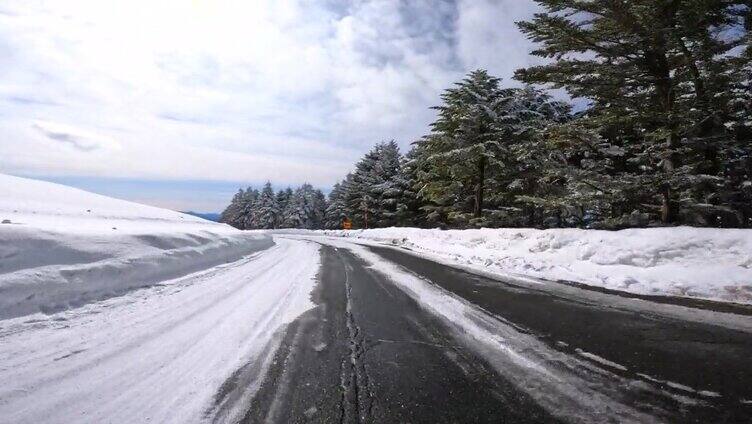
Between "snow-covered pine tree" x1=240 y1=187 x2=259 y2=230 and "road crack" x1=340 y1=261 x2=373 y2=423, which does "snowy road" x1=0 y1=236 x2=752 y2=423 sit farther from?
"snow-covered pine tree" x1=240 y1=187 x2=259 y2=230

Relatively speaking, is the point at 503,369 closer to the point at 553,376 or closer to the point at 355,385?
the point at 553,376

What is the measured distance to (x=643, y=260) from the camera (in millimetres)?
9359

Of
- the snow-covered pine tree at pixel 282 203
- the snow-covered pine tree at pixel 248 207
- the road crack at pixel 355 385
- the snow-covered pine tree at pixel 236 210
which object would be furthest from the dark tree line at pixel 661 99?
the snow-covered pine tree at pixel 236 210

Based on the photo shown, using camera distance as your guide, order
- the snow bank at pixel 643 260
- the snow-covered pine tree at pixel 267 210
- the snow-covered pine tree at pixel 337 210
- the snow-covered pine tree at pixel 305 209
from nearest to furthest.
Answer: the snow bank at pixel 643 260, the snow-covered pine tree at pixel 337 210, the snow-covered pine tree at pixel 305 209, the snow-covered pine tree at pixel 267 210

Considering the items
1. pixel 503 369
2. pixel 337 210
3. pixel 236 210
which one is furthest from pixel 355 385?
pixel 236 210

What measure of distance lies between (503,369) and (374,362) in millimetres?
1208

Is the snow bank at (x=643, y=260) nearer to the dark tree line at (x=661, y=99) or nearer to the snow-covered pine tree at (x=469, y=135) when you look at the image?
the dark tree line at (x=661, y=99)

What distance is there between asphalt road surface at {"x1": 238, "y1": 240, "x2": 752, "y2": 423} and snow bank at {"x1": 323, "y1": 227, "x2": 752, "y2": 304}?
176cm

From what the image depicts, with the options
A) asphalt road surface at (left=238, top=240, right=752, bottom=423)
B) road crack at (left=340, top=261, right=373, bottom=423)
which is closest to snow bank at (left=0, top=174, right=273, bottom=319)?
asphalt road surface at (left=238, top=240, right=752, bottom=423)

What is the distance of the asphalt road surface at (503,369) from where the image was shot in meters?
2.96

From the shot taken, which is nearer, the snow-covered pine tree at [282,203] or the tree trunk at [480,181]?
the tree trunk at [480,181]

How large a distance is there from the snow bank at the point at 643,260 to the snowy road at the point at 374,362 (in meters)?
1.73

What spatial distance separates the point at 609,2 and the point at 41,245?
13.6 m

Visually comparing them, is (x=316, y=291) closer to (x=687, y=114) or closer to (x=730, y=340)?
(x=730, y=340)
